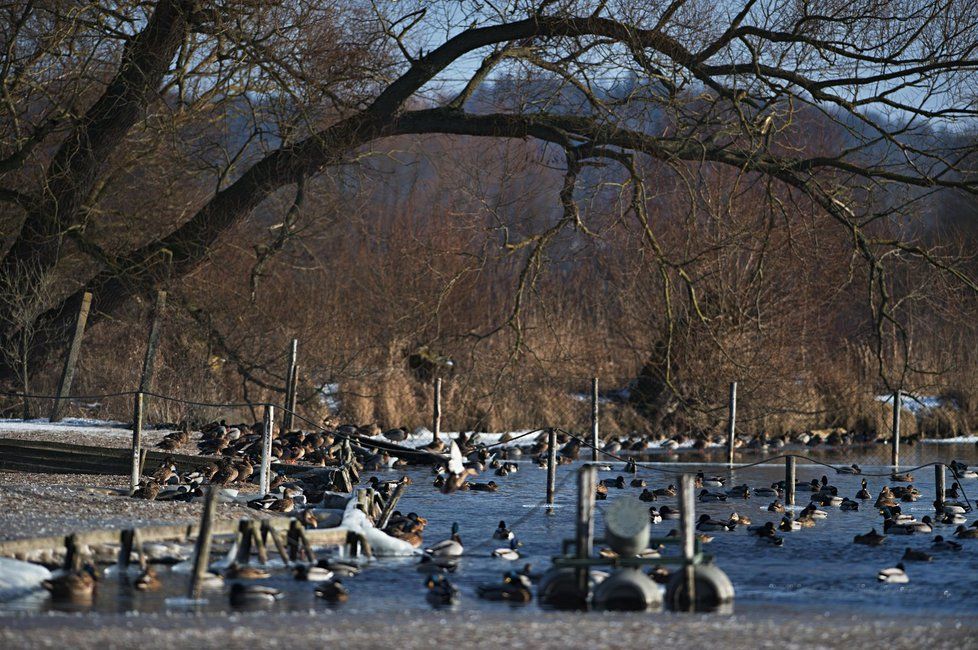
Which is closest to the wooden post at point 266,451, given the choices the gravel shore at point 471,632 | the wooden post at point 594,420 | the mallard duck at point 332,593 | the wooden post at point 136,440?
the wooden post at point 136,440

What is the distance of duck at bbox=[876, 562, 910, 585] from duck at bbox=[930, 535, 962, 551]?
76.5 inches

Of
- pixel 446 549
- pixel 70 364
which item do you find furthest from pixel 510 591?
pixel 70 364

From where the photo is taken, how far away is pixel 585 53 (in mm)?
16656

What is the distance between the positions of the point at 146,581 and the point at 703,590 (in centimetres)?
387

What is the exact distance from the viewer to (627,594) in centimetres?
838

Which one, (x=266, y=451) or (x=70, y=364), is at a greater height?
(x=70, y=364)

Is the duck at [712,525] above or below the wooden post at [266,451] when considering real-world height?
below

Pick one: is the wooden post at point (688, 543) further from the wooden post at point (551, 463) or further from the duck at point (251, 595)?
the wooden post at point (551, 463)

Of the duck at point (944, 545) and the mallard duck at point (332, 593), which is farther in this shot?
the duck at point (944, 545)

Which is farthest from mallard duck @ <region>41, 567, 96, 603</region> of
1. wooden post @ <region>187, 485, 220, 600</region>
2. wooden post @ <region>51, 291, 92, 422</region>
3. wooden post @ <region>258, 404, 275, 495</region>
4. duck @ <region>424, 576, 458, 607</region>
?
wooden post @ <region>51, 291, 92, 422</region>

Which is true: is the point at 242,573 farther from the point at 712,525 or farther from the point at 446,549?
the point at 712,525

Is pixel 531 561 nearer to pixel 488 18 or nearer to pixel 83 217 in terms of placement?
pixel 488 18

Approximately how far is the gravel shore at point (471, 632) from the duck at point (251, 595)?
727mm

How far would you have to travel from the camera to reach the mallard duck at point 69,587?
833 cm
